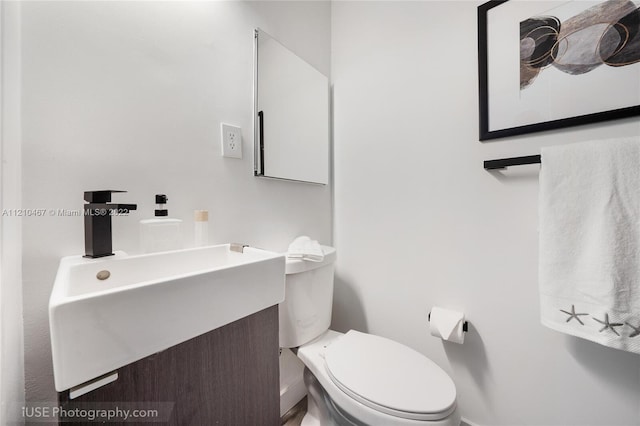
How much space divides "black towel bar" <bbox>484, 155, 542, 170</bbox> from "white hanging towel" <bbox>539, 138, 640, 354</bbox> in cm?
2

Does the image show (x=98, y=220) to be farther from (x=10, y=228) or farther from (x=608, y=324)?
(x=608, y=324)

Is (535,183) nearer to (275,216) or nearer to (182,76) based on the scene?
(275,216)

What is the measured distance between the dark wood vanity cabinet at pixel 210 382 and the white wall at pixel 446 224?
2.46 ft

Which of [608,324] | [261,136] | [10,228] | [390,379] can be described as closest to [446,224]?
[608,324]

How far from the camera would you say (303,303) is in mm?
1020

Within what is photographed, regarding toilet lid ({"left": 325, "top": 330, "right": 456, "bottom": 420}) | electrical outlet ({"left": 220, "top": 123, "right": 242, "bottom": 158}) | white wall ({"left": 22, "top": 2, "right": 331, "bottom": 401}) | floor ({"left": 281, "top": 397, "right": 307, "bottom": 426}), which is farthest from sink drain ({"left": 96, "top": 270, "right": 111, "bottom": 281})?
→ floor ({"left": 281, "top": 397, "right": 307, "bottom": 426})

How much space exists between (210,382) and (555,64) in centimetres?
139

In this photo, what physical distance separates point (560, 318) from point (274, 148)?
116 cm

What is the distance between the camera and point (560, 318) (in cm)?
78

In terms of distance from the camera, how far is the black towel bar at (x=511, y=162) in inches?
32.4

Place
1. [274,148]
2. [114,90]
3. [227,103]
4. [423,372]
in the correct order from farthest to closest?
[274,148], [227,103], [423,372], [114,90]

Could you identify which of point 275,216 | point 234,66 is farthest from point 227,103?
point 275,216

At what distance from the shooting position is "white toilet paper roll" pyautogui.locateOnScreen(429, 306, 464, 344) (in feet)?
3.25

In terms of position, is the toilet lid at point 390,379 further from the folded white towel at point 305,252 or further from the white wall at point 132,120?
the white wall at point 132,120
